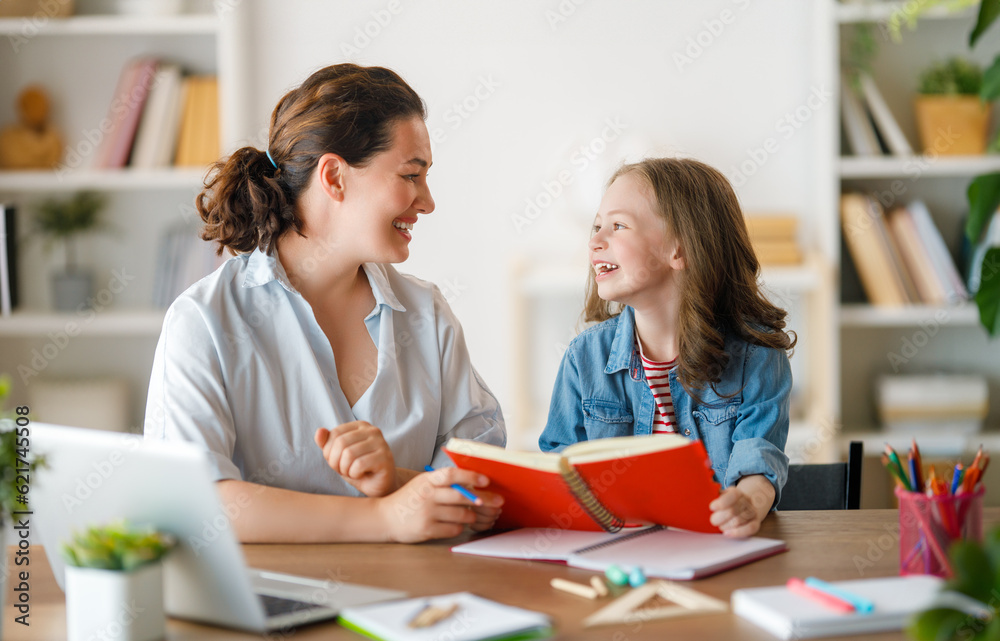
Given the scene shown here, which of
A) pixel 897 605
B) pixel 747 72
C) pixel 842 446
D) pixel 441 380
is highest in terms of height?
pixel 747 72

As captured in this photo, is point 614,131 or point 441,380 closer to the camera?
point 441,380

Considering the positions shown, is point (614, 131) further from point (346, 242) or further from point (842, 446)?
point (346, 242)

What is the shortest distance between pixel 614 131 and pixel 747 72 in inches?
17.6

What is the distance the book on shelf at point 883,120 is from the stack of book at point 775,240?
1.22 feet

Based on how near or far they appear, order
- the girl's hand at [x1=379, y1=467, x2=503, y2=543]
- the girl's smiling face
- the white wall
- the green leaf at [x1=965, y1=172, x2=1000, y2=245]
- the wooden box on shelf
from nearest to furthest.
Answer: the green leaf at [x1=965, y1=172, x2=1000, y2=245] → the girl's hand at [x1=379, y1=467, x2=503, y2=543] → the girl's smiling face → the wooden box on shelf → the white wall

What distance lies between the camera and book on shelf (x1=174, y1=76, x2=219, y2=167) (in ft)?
8.99

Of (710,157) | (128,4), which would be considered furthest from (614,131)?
(128,4)

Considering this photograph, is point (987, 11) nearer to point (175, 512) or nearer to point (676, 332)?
point (676, 332)

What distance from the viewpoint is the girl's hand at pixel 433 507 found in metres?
1.16

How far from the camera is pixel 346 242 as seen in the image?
152 centimetres

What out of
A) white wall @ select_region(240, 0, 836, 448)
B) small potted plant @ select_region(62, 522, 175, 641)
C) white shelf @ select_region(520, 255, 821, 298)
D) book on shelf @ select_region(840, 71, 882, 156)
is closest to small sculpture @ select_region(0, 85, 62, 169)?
A: white wall @ select_region(240, 0, 836, 448)

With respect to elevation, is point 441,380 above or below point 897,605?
above

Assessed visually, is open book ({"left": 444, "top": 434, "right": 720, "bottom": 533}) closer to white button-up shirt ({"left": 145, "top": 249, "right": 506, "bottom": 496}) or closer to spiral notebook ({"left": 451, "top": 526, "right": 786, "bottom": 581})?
spiral notebook ({"left": 451, "top": 526, "right": 786, "bottom": 581})

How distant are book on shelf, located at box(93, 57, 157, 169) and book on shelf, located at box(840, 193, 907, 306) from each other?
2.08 meters
